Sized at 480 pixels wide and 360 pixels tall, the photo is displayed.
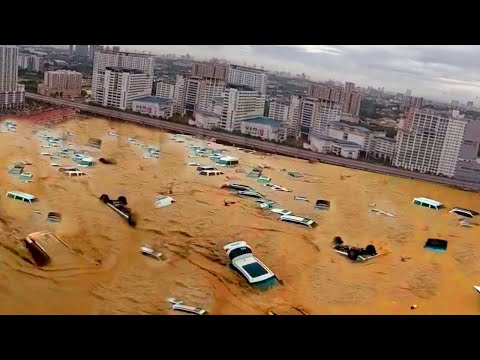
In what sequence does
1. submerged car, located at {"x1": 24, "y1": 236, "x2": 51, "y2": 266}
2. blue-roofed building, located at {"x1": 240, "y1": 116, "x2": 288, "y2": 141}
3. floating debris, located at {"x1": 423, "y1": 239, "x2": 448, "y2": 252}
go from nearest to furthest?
1. submerged car, located at {"x1": 24, "y1": 236, "x2": 51, "y2": 266}
2. floating debris, located at {"x1": 423, "y1": 239, "x2": 448, "y2": 252}
3. blue-roofed building, located at {"x1": 240, "y1": 116, "x2": 288, "y2": 141}

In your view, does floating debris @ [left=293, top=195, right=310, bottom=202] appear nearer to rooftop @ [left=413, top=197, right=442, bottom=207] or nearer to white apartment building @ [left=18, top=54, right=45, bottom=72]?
rooftop @ [left=413, top=197, right=442, bottom=207]

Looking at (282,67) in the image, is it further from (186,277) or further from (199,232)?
(186,277)

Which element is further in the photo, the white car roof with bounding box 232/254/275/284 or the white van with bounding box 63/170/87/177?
the white van with bounding box 63/170/87/177

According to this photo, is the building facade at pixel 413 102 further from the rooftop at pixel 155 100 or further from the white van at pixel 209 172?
the rooftop at pixel 155 100

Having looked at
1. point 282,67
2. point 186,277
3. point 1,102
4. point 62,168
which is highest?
point 282,67

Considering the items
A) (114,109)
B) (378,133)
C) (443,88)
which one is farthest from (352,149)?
(114,109)

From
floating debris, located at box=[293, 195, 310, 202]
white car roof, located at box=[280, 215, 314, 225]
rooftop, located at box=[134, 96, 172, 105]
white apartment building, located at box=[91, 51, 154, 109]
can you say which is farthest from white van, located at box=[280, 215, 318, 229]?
white apartment building, located at box=[91, 51, 154, 109]

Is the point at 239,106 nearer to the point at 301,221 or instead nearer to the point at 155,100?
the point at 155,100
